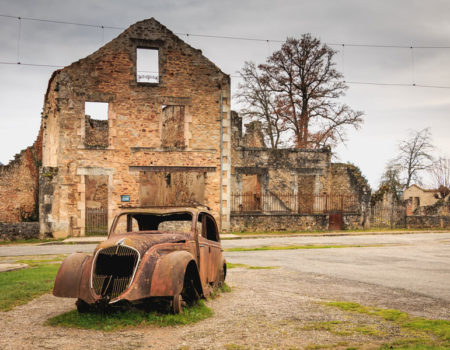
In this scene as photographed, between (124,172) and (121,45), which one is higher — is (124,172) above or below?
below

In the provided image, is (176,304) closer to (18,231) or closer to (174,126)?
(18,231)

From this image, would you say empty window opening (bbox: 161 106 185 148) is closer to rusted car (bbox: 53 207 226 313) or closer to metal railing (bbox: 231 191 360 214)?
metal railing (bbox: 231 191 360 214)

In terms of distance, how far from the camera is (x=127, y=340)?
5.76 m

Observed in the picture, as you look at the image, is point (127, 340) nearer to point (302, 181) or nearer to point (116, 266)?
point (116, 266)

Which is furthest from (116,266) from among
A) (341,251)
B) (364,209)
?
(364,209)

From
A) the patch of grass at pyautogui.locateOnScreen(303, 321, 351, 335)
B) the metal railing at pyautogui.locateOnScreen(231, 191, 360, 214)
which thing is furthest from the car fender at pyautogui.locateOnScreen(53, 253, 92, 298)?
the metal railing at pyautogui.locateOnScreen(231, 191, 360, 214)

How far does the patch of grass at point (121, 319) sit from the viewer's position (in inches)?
252

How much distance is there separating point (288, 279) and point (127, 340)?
18.2ft

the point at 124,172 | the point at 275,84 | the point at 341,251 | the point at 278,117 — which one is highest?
the point at 275,84

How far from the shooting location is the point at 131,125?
2575 centimetres

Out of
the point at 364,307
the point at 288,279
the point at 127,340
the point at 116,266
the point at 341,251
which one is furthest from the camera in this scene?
the point at 341,251

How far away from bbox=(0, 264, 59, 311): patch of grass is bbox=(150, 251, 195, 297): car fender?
263 centimetres

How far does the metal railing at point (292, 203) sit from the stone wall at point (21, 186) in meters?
12.4

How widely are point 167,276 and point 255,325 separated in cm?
127
